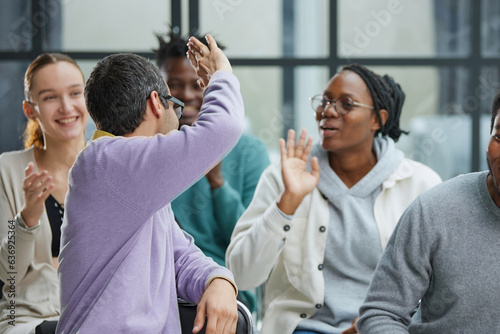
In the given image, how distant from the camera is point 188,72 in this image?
9.26ft

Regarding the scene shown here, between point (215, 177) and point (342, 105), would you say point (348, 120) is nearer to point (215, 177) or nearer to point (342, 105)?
point (342, 105)

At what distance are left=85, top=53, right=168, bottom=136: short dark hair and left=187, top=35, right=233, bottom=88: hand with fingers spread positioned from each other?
0.15 m

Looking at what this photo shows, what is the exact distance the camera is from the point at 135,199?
1.42 m

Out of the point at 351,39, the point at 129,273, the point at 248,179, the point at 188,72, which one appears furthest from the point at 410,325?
the point at 351,39

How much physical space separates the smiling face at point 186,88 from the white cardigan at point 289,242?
0.52 meters

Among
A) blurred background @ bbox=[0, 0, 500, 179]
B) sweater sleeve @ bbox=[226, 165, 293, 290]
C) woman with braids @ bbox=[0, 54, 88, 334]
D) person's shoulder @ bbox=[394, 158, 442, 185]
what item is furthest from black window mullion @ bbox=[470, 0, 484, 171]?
woman with braids @ bbox=[0, 54, 88, 334]

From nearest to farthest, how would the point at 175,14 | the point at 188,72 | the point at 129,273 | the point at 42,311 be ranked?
the point at 129,273 → the point at 42,311 → the point at 188,72 → the point at 175,14

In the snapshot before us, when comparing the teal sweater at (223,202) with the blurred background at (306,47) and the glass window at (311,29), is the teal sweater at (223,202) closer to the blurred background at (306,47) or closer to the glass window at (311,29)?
the blurred background at (306,47)

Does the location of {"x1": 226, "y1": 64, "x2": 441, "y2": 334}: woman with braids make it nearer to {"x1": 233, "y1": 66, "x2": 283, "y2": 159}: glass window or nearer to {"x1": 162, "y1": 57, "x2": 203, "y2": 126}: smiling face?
{"x1": 162, "y1": 57, "x2": 203, "y2": 126}: smiling face

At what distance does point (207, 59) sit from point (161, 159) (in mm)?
373

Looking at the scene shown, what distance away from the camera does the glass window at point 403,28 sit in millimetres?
3580

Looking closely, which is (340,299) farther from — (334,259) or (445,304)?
(445,304)

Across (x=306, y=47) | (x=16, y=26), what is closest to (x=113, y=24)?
(x=16, y=26)

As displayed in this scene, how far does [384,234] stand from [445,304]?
0.69m
